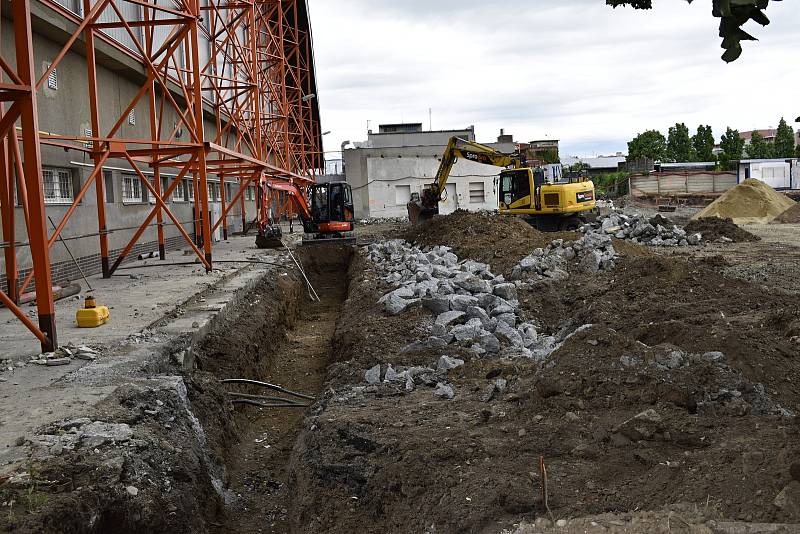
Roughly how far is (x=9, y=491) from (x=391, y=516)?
2234mm

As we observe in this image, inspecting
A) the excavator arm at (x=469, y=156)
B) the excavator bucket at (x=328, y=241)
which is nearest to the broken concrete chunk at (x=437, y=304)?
the excavator bucket at (x=328, y=241)

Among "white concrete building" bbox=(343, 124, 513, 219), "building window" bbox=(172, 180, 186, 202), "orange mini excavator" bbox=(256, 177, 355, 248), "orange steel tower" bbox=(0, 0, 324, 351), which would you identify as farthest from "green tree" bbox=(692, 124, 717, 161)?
"building window" bbox=(172, 180, 186, 202)

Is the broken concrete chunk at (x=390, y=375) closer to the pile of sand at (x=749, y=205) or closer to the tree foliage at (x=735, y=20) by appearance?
the tree foliage at (x=735, y=20)

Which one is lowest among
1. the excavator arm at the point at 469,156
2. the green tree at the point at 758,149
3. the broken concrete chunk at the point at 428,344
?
the broken concrete chunk at the point at 428,344

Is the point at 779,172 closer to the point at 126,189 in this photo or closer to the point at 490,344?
the point at 126,189

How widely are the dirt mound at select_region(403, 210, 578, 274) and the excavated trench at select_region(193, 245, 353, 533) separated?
12.9 feet

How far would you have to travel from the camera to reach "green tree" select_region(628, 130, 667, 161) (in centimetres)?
7206

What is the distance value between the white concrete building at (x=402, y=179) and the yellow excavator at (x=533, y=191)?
60.7ft

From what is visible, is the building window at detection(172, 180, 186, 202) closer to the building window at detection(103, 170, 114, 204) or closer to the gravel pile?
the building window at detection(103, 170, 114, 204)

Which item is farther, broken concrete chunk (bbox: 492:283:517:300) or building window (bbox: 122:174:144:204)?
building window (bbox: 122:174:144:204)

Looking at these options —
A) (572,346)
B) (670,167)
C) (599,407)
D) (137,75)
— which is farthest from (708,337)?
(670,167)

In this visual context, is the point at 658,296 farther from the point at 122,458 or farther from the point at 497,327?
the point at 122,458

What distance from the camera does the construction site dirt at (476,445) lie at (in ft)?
12.4

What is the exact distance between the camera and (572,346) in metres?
6.23
